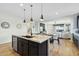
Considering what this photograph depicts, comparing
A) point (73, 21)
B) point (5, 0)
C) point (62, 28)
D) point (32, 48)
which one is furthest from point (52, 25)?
point (5, 0)

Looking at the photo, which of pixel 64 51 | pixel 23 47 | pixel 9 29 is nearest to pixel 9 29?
pixel 9 29

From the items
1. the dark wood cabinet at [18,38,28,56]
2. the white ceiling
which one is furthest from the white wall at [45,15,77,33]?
the dark wood cabinet at [18,38,28,56]

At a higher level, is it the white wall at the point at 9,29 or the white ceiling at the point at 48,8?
the white ceiling at the point at 48,8

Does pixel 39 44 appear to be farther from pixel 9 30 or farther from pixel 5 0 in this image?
pixel 9 30

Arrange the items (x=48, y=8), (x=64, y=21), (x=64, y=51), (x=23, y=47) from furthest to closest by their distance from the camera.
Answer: (x=64, y=21), (x=48, y=8), (x=64, y=51), (x=23, y=47)

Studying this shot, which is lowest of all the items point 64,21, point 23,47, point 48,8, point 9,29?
point 23,47

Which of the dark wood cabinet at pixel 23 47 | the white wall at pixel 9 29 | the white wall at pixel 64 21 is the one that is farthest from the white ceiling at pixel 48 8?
the dark wood cabinet at pixel 23 47

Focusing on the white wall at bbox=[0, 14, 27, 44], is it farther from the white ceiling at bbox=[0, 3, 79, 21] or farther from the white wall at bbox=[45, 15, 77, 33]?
the white wall at bbox=[45, 15, 77, 33]

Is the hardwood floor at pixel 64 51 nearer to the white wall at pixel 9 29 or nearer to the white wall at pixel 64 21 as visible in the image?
the white wall at pixel 64 21

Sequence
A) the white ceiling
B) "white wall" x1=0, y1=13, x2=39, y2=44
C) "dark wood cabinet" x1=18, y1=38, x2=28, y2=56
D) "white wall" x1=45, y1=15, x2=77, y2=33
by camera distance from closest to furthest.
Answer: "dark wood cabinet" x1=18, y1=38, x2=28, y2=56
the white ceiling
"white wall" x1=45, y1=15, x2=77, y2=33
"white wall" x1=0, y1=13, x2=39, y2=44

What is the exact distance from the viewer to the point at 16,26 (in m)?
7.74

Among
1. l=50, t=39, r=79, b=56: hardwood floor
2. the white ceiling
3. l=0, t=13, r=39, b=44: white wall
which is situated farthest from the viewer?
l=0, t=13, r=39, b=44: white wall

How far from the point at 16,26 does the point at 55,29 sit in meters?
3.23

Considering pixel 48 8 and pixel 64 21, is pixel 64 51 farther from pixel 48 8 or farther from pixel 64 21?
pixel 64 21
